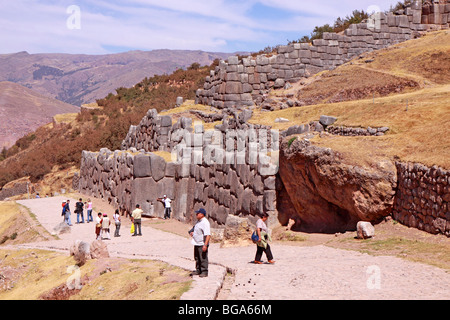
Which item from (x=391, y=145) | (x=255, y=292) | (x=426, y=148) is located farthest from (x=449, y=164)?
(x=255, y=292)

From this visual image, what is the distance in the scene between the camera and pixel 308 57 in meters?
32.9

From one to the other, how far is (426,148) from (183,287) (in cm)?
739

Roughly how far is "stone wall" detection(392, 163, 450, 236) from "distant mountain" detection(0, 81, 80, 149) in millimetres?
100622

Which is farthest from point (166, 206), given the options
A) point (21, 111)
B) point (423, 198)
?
point (21, 111)

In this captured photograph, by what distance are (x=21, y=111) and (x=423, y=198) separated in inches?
4712

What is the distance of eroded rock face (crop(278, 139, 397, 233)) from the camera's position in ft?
46.0

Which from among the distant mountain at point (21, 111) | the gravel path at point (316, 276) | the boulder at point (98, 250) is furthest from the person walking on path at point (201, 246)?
the distant mountain at point (21, 111)

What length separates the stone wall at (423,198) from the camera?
12.0 metres

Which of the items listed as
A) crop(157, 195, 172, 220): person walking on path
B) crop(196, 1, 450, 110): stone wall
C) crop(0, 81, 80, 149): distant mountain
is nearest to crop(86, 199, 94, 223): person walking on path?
crop(157, 195, 172, 220): person walking on path

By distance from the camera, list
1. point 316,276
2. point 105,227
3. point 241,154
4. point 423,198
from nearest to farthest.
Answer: point 316,276, point 423,198, point 105,227, point 241,154

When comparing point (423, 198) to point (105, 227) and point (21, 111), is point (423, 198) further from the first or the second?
point (21, 111)

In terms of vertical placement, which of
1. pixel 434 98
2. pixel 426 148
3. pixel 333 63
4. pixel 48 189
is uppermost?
pixel 333 63

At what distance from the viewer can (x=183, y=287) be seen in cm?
940
